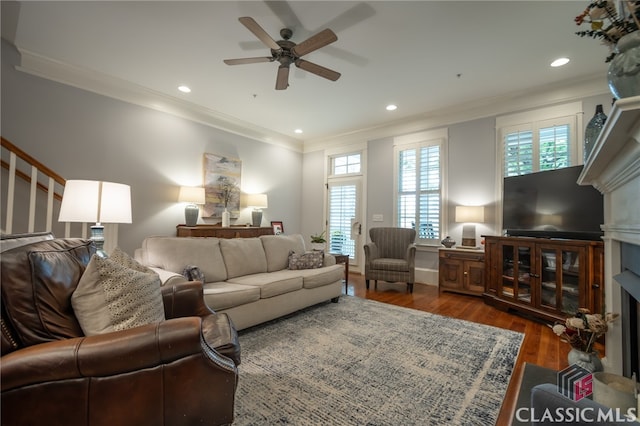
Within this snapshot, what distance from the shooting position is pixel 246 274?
118 inches

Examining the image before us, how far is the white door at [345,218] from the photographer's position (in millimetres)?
5457

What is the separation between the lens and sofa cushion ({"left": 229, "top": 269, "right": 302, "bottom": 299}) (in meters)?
2.58

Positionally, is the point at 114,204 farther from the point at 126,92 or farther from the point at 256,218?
the point at 256,218

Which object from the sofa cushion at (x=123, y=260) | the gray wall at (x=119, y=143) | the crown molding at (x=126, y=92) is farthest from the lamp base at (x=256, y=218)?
the sofa cushion at (x=123, y=260)

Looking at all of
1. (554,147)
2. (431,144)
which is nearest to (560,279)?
(554,147)

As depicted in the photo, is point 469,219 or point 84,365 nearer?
point 84,365

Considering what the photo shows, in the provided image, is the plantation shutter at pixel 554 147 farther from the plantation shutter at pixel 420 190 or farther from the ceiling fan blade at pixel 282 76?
the ceiling fan blade at pixel 282 76

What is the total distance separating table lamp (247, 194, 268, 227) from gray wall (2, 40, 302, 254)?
0.77 feet

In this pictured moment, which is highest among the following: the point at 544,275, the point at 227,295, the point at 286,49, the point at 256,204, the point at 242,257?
the point at 286,49

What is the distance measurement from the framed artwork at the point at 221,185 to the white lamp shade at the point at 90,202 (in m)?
2.37

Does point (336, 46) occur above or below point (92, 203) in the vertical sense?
above

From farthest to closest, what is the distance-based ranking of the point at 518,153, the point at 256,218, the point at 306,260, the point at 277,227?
1. the point at 277,227
2. the point at 256,218
3. the point at 518,153
4. the point at 306,260

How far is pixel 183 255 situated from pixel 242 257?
0.62 m

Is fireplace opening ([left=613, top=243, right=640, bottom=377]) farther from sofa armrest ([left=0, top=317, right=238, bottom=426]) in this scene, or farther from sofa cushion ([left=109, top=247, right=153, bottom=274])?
sofa cushion ([left=109, top=247, right=153, bottom=274])
